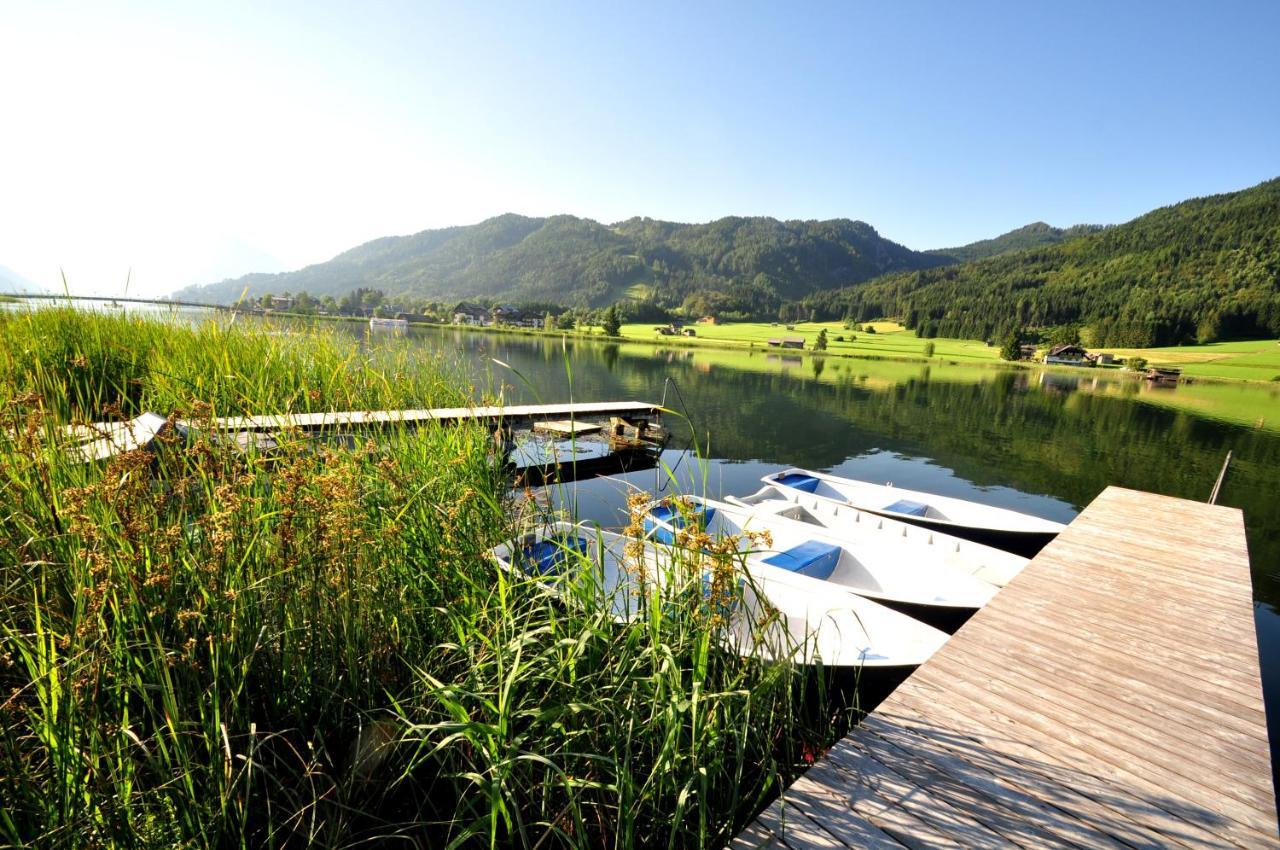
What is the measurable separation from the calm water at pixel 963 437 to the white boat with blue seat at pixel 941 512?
6.63ft

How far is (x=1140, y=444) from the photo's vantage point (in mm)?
26875

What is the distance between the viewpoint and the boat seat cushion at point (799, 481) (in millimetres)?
12250

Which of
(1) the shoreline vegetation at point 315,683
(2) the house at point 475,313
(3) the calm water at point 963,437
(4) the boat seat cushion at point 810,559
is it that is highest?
(2) the house at point 475,313

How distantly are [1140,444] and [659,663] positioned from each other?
1406 inches

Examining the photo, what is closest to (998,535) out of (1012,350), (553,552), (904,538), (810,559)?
(904,538)

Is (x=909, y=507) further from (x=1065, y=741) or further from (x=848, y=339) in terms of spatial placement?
(x=848, y=339)

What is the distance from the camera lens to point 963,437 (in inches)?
1093

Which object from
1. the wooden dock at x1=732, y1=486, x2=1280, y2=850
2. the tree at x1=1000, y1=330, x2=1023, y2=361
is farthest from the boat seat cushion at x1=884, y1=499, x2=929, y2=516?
the tree at x1=1000, y1=330, x2=1023, y2=361

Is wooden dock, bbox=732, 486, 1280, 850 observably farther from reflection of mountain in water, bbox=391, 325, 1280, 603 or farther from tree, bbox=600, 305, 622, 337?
tree, bbox=600, 305, 622, 337

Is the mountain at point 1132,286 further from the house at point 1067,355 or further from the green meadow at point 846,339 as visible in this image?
the house at point 1067,355

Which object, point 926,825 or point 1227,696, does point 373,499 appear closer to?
point 926,825

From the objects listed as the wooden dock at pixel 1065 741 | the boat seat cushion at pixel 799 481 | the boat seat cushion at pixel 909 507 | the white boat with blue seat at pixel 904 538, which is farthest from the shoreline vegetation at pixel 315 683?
the boat seat cushion at pixel 799 481

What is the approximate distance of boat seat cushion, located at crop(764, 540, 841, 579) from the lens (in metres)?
6.96

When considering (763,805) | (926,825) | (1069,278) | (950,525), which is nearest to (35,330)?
(763,805)
